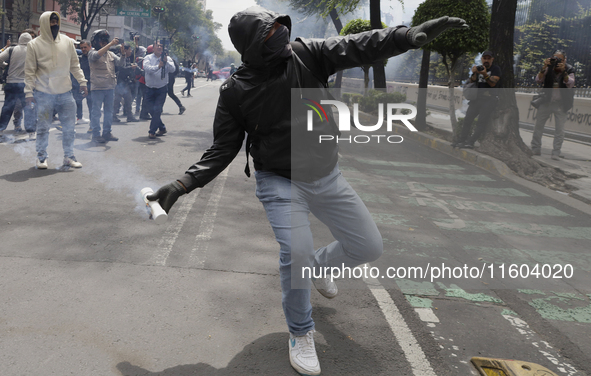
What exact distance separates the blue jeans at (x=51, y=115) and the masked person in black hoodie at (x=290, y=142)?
4.98 metres

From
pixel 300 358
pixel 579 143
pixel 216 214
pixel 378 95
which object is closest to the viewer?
pixel 300 358

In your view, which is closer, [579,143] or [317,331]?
[317,331]

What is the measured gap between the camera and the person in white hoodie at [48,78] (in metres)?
6.89

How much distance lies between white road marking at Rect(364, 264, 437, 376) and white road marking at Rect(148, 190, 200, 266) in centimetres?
164

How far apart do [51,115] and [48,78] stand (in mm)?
486

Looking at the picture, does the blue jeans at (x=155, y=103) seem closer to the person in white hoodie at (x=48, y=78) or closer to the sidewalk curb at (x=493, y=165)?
the person in white hoodie at (x=48, y=78)

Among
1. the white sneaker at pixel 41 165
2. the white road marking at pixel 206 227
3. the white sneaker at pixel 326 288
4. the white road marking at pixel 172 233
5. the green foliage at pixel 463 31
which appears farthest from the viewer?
the green foliage at pixel 463 31

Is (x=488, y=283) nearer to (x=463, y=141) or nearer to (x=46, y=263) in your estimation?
(x=46, y=263)

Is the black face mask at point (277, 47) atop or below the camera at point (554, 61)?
below

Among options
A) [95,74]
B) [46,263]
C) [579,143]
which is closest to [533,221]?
[46,263]

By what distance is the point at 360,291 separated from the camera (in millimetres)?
3885

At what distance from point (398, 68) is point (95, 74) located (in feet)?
135

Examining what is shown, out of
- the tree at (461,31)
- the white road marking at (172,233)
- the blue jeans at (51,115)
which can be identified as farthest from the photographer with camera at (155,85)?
the tree at (461,31)

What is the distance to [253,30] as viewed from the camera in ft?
8.61
